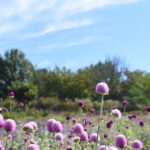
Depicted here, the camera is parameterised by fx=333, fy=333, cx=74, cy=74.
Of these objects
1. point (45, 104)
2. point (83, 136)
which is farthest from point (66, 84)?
point (83, 136)

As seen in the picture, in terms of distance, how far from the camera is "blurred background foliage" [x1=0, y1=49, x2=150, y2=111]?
28250 millimetres

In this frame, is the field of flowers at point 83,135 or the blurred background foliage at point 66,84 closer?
the field of flowers at point 83,135

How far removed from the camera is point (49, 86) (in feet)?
115

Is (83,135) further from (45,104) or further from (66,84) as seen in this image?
(66,84)

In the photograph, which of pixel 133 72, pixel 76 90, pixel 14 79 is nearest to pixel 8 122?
pixel 76 90

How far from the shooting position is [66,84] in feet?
109

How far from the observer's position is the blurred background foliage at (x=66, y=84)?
28.2 meters

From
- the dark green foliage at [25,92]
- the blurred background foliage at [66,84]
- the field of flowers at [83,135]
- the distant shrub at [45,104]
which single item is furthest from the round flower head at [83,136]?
the dark green foliage at [25,92]

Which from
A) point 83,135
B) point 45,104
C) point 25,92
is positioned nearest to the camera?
point 83,135

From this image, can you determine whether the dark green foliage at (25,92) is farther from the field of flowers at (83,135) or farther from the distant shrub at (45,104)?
the field of flowers at (83,135)

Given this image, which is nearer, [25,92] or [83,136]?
[83,136]

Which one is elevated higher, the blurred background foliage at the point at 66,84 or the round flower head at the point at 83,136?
the blurred background foliage at the point at 66,84

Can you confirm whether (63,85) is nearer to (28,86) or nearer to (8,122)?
(28,86)

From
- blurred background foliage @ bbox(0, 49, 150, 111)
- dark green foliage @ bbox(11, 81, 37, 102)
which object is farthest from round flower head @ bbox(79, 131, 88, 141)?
dark green foliage @ bbox(11, 81, 37, 102)
